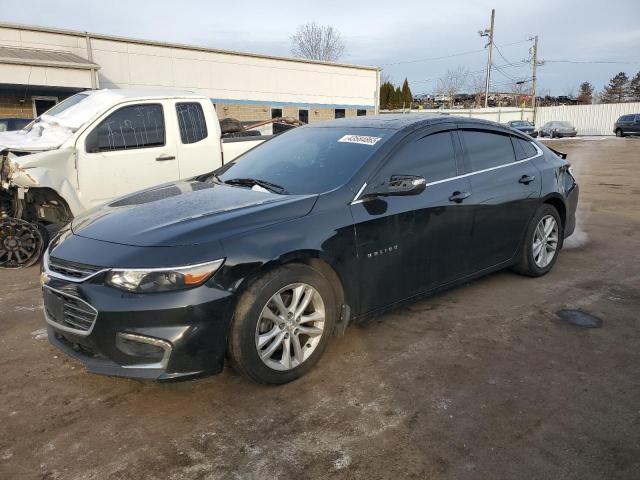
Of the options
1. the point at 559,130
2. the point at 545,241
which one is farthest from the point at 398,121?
the point at 559,130

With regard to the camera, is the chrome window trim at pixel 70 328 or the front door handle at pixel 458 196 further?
the front door handle at pixel 458 196

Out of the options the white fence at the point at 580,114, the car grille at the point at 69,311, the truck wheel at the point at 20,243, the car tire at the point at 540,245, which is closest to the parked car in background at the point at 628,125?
the white fence at the point at 580,114

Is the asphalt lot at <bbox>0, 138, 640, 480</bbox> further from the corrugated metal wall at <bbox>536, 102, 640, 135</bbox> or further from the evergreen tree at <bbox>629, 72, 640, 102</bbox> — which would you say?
the evergreen tree at <bbox>629, 72, 640, 102</bbox>

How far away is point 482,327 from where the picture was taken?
411 centimetres

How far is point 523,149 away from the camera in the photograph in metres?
5.13

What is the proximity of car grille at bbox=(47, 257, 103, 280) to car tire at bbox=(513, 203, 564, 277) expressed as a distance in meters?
3.81

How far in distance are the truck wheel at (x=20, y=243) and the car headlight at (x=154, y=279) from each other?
3868 millimetres

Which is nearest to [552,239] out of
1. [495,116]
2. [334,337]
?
[334,337]

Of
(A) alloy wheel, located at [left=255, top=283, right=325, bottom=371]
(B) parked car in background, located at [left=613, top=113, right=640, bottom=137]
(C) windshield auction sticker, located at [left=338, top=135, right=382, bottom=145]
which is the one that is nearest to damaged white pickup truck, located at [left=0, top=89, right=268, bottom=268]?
(C) windshield auction sticker, located at [left=338, top=135, right=382, bottom=145]

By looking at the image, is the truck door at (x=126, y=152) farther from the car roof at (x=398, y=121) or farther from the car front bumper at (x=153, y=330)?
the car front bumper at (x=153, y=330)

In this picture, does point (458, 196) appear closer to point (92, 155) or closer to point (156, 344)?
point (156, 344)

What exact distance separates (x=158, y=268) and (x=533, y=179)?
3692 millimetres

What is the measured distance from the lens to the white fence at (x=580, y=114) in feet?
148

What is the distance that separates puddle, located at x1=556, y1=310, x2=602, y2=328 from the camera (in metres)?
4.15
